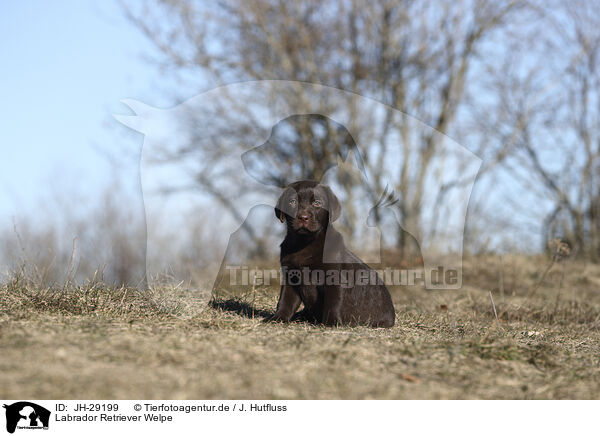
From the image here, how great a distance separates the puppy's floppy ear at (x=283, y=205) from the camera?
5480 millimetres

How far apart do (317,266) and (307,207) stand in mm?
546

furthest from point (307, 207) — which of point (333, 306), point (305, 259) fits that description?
point (333, 306)

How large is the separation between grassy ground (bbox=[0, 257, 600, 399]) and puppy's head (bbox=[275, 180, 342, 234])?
2.99 ft

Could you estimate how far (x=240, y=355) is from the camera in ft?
12.1

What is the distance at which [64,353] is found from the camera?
3.41m

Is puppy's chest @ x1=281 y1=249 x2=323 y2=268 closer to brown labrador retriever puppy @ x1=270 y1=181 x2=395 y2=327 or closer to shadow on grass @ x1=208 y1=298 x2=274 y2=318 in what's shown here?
brown labrador retriever puppy @ x1=270 y1=181 x2=395 y2=327

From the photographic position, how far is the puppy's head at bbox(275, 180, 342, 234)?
537 cm

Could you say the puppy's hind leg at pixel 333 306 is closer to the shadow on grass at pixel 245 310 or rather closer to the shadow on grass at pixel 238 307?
the shadow on grass at pixel 245 310

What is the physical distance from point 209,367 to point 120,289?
2761 millimetres

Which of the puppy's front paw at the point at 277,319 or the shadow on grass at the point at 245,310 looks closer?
the puppy's front paw at the point at 277,319
